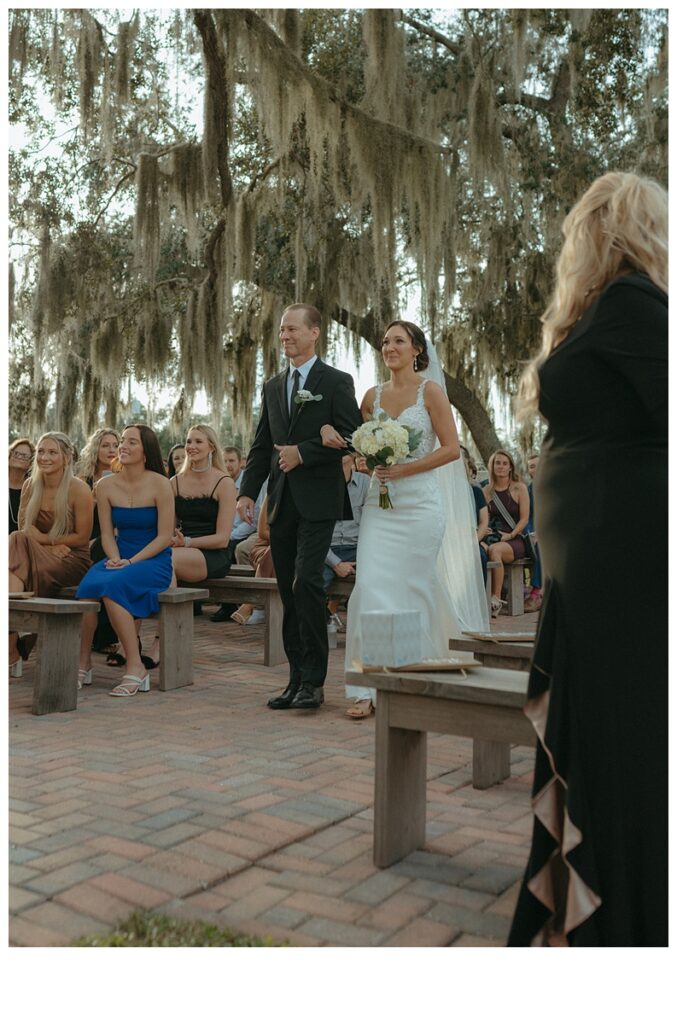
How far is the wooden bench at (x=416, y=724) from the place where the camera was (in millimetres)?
2541

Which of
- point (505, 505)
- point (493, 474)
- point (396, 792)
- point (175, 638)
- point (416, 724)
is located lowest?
point (396, 792)

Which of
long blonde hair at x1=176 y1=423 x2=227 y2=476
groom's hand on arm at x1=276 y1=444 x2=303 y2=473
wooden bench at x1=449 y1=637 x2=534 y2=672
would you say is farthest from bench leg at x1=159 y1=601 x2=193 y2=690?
wooden bench at x1=449 y1=637 x2=534 y2=672

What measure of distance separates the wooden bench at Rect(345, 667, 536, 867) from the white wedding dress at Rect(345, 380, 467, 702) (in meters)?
1.64

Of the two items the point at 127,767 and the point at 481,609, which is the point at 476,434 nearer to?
the point at 481,609

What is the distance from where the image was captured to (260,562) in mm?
7461

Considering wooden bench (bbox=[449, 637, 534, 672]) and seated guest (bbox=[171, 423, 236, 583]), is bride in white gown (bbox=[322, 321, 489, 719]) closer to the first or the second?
wooden bench (bbox=[449, 637, 534, 672])

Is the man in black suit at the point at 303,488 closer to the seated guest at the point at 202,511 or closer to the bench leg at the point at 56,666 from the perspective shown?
the bench leg at the point at 56,666

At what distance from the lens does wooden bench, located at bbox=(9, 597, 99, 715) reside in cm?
473

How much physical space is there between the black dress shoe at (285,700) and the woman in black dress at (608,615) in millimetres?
2779

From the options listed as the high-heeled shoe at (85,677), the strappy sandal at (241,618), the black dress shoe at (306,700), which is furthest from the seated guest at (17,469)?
the black dress shoe at (306,700)

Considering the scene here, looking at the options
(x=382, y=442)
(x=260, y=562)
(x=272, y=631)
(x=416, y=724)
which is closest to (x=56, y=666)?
(x=272, y=631)

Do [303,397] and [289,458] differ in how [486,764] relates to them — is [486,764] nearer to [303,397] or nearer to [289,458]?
[289,458]

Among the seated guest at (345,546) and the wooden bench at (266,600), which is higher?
the seated guest at (345,546)

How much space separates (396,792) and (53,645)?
2658 millimetres
